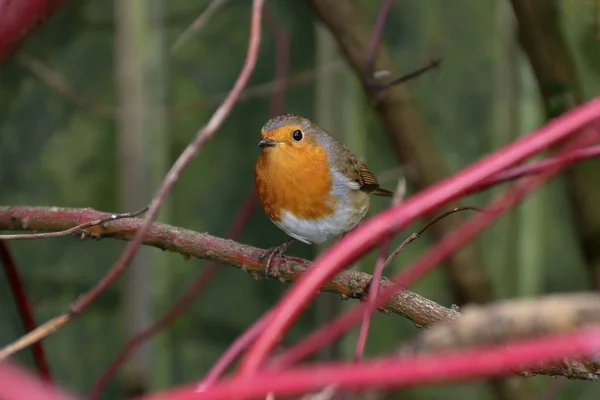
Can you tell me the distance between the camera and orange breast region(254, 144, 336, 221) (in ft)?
4.61

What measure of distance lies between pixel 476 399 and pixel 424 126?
831 millimetres

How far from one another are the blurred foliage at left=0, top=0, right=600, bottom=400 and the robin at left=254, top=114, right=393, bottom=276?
40cm

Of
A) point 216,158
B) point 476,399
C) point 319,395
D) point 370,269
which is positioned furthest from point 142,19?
point 319,395

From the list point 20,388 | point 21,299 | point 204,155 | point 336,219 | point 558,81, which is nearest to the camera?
point 20,388

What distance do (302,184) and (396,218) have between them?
1143 mm

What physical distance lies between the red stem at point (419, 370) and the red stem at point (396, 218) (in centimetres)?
5

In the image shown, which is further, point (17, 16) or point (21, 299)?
point (21, 299)

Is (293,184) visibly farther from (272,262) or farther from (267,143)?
(272,262)

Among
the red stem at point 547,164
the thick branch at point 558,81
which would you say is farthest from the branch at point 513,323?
the thick branch at point 558,81

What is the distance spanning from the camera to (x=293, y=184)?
1.41 meters

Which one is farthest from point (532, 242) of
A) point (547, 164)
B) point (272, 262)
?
point (547, 164)

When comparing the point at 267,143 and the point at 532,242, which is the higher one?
the point at 267,143

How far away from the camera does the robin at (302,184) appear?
1.41 meters

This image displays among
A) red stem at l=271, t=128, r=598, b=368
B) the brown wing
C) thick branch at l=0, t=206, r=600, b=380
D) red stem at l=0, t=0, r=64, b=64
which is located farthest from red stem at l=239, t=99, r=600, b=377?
the brown wing
